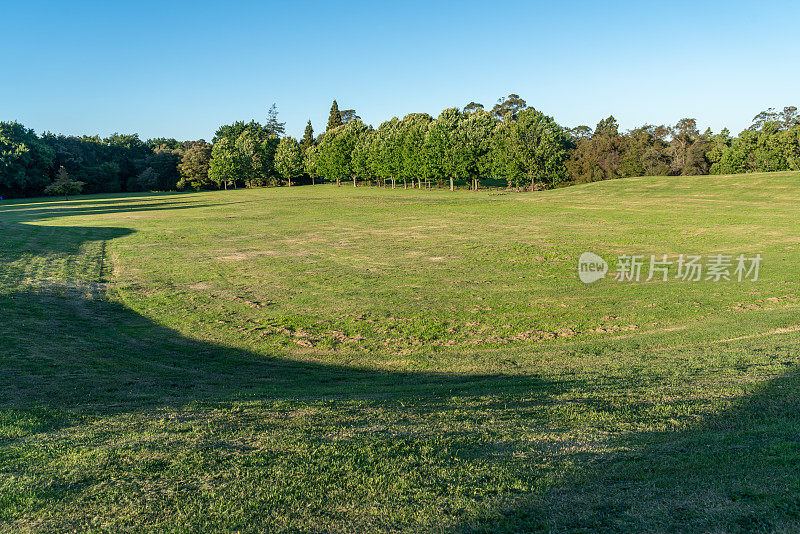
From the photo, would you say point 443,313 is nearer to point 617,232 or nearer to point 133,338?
point 133,338

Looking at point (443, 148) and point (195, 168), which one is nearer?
point (443, 148)

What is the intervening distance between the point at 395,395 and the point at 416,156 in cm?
7922

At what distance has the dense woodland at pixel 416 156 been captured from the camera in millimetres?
73562

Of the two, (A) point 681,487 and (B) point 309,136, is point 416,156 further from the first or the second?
(A) point 681,487

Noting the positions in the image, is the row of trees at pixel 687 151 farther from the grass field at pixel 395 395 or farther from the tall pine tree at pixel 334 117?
the tall pine tree at pixel 334 117

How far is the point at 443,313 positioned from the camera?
1608 cm

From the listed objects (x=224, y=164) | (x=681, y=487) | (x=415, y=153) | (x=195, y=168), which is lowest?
(x=681, y=487)

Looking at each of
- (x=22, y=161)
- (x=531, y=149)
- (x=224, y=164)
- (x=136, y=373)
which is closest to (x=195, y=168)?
(x=224, y=164)

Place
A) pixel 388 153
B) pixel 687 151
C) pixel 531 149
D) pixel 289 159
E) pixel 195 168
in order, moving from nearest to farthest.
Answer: pixel 531 149
pixel 687 151
pixel 388 153
pixel 195 168
pixel 289 159

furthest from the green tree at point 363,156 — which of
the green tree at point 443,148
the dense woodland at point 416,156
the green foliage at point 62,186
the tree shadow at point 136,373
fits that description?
the tree shadow at point 136,373

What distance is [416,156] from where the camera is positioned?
8544cm

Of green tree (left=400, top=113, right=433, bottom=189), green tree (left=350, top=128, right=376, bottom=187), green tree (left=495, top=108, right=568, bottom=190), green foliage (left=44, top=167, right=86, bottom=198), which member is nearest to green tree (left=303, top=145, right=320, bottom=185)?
green tree (left=350, top=128, right=376, bottom=187)

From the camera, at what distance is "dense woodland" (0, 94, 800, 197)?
241ft

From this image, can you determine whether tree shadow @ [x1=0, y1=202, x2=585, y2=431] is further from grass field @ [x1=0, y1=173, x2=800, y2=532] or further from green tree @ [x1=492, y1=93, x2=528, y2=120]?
green tree @ [x1=492, y1=93, x2=528, y2=120]
